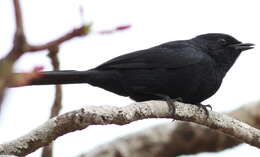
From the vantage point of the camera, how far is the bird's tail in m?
3.65

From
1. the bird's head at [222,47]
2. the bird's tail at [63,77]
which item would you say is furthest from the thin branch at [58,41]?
the bird's head at [222,47]

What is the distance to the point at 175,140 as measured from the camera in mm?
5605

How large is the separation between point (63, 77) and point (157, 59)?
1.23 metres

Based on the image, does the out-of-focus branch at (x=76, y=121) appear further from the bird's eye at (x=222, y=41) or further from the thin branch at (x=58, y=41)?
the bird's eye at (x=222, y=41)

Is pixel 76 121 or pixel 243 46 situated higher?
pixel 76 121

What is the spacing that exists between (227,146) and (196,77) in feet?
5.80

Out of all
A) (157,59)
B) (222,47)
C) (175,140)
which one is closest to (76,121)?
(157,59)

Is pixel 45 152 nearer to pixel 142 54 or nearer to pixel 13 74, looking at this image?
pixel 13 74

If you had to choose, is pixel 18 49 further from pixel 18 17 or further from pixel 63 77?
pixel 63 77

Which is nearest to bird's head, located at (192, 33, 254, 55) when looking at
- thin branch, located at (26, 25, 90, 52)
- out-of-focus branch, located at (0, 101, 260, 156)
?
out-of-focus branch, located at (0, 101, 260, 156)

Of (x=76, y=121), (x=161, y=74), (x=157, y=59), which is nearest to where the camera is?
(x=76, y=121)

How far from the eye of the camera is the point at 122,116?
2.55 metres

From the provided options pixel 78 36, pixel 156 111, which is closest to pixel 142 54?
pixel 156 111

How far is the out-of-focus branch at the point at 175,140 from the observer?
17.9 ft
